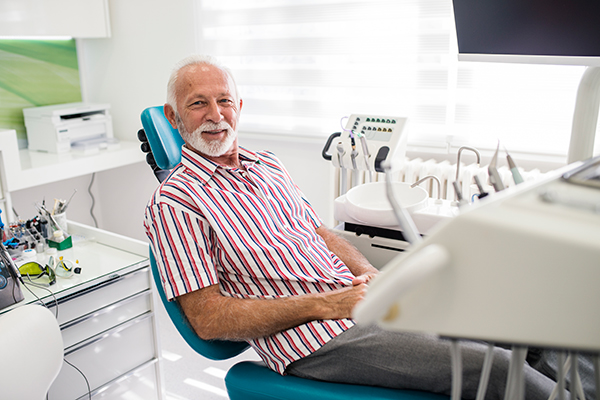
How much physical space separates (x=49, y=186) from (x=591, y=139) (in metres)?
3.25

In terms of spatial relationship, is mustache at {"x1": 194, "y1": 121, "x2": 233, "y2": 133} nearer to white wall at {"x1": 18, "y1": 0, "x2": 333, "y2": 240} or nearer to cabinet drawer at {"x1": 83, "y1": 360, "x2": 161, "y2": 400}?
cabinet drawer at {"x1": 83, "y1": 360, "x2": 161, "y2": 400}

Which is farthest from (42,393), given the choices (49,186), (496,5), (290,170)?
(49,186)

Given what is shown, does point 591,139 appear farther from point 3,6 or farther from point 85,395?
point 3,6

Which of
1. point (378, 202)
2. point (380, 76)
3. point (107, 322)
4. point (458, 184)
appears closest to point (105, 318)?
point (107, 322)

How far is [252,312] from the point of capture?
1.31 meters

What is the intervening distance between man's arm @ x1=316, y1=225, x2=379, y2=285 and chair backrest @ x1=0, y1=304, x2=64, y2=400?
861mm

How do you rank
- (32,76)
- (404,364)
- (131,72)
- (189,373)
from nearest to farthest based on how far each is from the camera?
(404,364)
(189,373)
(32,76)
(131,72)

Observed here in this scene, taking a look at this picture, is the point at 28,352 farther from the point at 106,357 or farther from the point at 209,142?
the point at 209,142

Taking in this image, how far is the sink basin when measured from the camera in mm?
1660

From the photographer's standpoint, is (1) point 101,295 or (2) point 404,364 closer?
(2) point 404,364

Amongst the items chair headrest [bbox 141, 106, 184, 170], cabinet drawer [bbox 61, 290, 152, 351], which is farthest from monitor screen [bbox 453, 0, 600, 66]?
cabinet drawer [bbox 61, 290, 152, 351]

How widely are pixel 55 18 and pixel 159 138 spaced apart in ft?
5.61

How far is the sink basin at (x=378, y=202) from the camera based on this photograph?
1660mm

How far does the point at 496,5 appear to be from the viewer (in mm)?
1128
